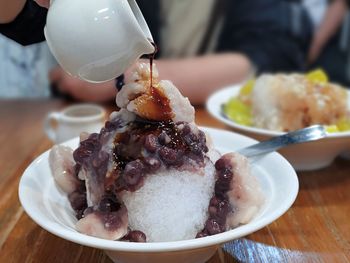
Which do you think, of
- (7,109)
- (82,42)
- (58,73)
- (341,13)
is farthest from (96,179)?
(341,13)

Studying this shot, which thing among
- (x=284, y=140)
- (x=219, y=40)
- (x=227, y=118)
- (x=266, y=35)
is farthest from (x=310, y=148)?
(x=219, y=40)

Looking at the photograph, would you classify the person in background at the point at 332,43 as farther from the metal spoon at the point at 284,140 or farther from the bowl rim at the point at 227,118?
the metal spoon at the point at 284,140

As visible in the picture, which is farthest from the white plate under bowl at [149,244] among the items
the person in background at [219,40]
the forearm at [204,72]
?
the person in background at [219,40]

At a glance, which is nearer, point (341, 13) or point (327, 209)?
point (327, 209)

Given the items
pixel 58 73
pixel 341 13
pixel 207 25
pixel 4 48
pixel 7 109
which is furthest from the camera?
pixel 341 13

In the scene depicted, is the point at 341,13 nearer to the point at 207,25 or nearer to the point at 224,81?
the point at 207,25

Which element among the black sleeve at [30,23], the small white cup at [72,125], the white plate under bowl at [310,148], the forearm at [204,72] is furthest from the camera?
the forearm at [204,72]

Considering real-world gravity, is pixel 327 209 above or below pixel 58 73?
above
